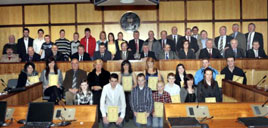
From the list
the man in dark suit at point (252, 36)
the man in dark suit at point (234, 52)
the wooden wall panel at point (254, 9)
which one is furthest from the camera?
the wooden wall panel at point (254, 9)

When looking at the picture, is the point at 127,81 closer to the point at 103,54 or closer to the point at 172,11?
the point at 103,54

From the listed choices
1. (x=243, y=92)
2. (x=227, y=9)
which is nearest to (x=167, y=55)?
(x=243, y=92)

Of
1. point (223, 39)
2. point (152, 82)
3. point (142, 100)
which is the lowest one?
point (142, 100)

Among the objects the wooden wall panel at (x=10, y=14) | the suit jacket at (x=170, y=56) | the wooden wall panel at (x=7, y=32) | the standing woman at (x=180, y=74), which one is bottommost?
the standing woman at (x=180, y=74)

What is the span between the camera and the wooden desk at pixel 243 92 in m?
4.91

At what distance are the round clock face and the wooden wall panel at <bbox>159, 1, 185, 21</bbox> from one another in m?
0.84

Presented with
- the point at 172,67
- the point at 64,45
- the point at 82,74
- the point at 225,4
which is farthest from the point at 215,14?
the point at 82,74

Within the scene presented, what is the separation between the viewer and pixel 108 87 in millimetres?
6055

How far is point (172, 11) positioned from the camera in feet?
37.3

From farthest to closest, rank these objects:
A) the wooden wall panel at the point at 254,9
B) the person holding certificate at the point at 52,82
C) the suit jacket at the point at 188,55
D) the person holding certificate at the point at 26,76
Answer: the wooden wall panel at the point at 254,9, the suit jacket at the point at 188,55, the person holding certificate at the point at 52,82, the person holding certificate at the point at 26,76

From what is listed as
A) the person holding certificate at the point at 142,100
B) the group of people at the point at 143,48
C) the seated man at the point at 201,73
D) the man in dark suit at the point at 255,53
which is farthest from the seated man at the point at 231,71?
the person holding certificate at the point at 142,100

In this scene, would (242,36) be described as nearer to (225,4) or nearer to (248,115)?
(225,4)

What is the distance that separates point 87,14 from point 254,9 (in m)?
5.80

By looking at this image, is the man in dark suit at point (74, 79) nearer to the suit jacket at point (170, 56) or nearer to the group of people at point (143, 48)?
the group of people at point (143, 48)
